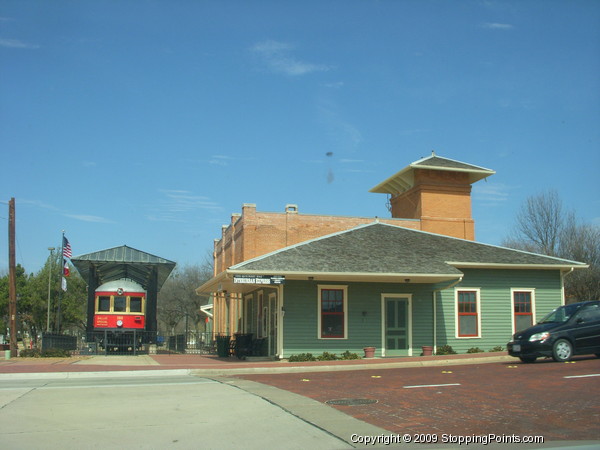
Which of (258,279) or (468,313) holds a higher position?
(258,279)

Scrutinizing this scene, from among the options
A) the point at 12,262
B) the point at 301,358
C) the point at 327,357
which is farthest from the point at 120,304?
the point at 327,357

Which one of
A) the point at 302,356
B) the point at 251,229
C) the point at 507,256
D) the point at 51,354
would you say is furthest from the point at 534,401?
the point at 251,229

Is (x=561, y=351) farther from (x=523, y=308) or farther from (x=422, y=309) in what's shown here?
(x=523, y=308)

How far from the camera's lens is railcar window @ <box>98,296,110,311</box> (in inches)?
1226

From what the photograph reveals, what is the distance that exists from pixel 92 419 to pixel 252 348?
54.9 feet

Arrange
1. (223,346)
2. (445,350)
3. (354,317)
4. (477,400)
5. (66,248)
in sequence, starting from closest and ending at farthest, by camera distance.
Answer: (477,400), (354,317), (445,350), (223,346), (66,248)

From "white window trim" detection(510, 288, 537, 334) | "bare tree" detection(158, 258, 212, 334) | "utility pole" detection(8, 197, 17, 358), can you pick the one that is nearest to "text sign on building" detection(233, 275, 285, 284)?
"white window trim" detection(510, 288, 537, 334)

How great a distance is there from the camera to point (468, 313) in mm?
26266

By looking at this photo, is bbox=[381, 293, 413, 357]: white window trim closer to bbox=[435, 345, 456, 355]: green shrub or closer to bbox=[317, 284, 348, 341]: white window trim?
bbox=[435, 345, 456, 355]: green shrub

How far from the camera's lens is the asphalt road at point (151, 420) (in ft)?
26.7

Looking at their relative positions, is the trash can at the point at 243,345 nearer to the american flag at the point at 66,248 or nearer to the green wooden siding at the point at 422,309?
the green wooden siding at the point at 422,309

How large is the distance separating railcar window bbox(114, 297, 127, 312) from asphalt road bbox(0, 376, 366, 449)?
18079 mm

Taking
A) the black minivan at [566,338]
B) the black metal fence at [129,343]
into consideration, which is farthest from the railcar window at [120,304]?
the black minivan at [566,338]

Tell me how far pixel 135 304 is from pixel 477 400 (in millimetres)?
23743
